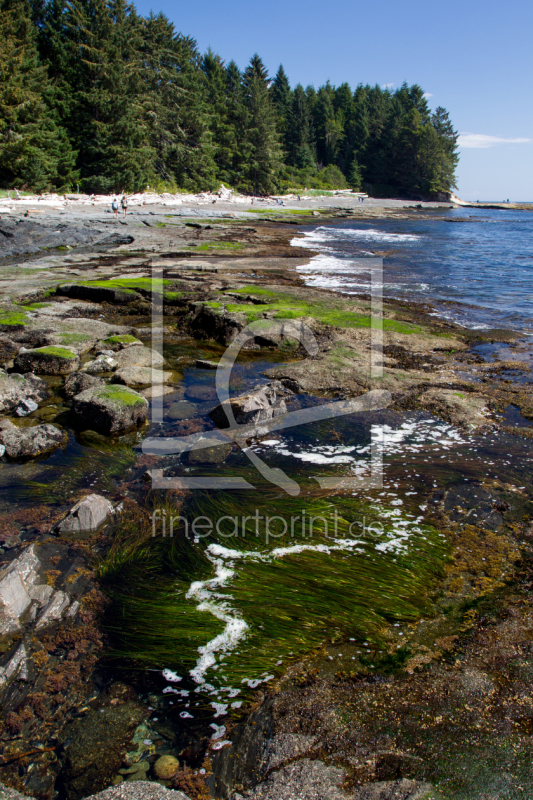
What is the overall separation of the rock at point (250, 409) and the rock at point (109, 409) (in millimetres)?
1099

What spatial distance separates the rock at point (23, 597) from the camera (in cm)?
351

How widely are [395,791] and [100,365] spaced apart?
770 centimetres

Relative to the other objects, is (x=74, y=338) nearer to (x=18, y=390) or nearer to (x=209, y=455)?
(x=18, y=390)

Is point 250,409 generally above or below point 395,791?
above

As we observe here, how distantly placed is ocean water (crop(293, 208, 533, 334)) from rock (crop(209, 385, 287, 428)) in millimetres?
7516

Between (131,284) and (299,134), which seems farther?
(299,134)

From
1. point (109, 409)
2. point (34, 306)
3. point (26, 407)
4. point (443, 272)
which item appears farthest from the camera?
point (443, 272)

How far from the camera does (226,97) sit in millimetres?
68875

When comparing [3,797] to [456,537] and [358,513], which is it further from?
[456,537]

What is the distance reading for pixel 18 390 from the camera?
738cm

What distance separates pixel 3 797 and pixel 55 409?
18.4 ft

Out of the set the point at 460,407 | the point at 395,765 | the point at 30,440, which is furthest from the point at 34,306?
the point at 395,765

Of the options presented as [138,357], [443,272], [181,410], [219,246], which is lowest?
[181,410]

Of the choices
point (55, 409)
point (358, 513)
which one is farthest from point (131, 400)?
point (358, 513)
